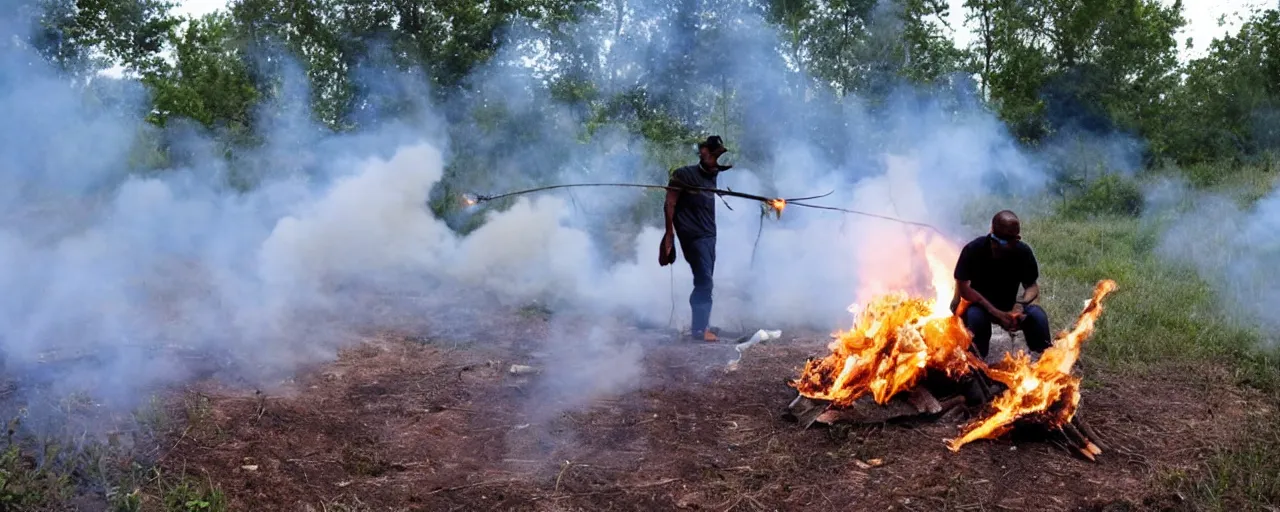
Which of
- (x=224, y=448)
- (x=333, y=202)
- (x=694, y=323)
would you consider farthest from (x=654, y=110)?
(x=224, y=448)

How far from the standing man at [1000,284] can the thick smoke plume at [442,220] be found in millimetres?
2344

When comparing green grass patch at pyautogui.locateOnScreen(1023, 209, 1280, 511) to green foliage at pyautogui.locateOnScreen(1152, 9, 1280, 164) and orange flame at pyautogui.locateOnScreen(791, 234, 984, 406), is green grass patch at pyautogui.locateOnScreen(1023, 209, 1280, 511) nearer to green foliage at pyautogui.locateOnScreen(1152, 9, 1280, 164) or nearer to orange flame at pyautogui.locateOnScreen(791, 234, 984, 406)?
orange flame at pyautogui.locateOnScreen(791, 234, 984, 406)

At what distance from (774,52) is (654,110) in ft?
7.45

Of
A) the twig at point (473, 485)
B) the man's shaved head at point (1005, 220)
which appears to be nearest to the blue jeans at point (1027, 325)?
the man's shaved head at point (1005, 220)

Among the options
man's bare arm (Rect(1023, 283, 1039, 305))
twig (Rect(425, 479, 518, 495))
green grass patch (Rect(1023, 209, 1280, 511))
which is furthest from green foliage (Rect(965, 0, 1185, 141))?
twig (Rect(425, 479, 518, 495))

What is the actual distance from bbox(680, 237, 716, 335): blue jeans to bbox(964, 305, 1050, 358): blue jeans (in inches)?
91.2

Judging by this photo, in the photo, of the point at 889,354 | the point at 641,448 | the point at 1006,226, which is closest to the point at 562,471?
the point at 641,448

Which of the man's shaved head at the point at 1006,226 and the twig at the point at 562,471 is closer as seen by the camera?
the twig at the point at 562,471

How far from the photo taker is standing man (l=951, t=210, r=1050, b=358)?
17.9 feet

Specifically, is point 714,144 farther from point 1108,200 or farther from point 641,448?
point 1108,200

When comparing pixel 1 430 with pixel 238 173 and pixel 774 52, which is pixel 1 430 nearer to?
pixel 238 173

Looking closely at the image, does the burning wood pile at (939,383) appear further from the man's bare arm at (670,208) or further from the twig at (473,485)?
the man's bare arm at (670,208)

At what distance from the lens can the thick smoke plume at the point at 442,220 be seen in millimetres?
7059

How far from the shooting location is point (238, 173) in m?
12.4
